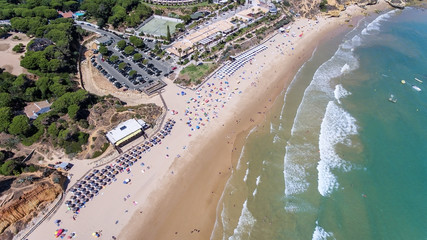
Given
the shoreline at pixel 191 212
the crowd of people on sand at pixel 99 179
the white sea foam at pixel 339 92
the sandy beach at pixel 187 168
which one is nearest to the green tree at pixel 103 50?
the sandy beach at pixel 187 168

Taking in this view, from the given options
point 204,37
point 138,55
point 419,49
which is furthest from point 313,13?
point 138,55

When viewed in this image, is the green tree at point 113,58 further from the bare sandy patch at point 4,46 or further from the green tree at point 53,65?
the bare sandy patch at point 4,46

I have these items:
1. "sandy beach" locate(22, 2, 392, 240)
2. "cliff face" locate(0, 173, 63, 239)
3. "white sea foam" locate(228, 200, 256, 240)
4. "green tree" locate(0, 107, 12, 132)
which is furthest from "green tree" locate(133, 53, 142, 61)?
"white sea foam" locate(228, 200, 256, 240)

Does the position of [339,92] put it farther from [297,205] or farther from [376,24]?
[376,24]

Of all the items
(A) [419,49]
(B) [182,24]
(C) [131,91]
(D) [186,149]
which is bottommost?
(A) [419,49]

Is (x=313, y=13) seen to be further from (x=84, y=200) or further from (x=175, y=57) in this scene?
(x=84, y=200)

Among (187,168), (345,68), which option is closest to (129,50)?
(187,168)
